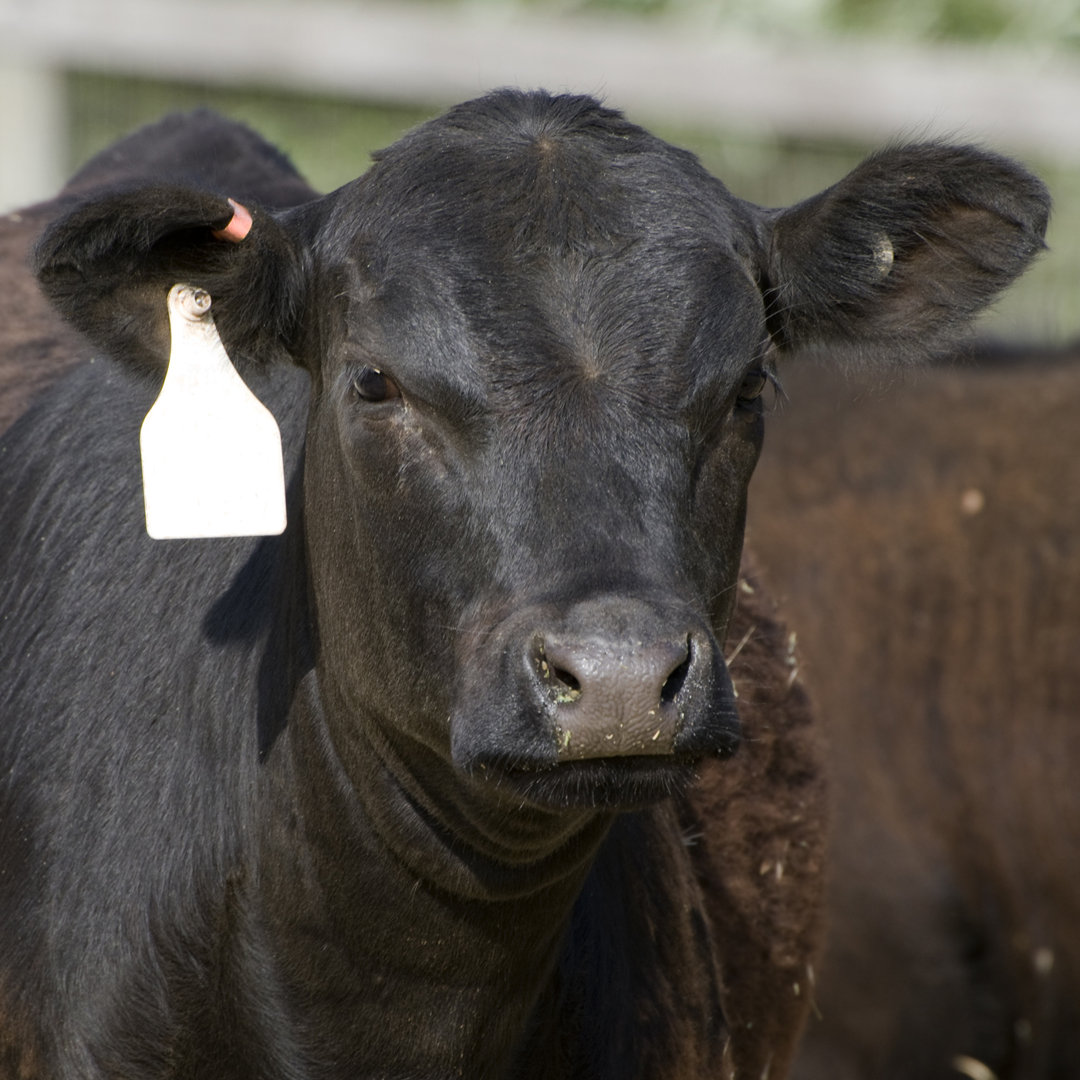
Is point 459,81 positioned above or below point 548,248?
below

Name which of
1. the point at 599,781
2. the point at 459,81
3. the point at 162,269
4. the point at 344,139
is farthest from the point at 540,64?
the point at 599,781

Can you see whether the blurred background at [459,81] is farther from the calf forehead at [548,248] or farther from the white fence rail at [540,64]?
the calf forehead at [548,248]

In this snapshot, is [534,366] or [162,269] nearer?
[534,366]

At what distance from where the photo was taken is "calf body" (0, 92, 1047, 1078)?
3219 millimetres

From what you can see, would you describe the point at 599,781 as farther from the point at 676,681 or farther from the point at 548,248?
the point at 548,248

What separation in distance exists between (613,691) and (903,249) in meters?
1.53

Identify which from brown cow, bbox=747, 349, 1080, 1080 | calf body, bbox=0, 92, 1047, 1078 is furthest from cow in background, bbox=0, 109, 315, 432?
brown cow, bbox=747, 349, 1080, 1080

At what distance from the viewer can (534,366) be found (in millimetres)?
3340

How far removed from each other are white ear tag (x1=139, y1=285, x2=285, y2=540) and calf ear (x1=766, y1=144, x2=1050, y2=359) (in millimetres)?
1115

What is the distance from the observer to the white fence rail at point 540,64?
10.3 meters

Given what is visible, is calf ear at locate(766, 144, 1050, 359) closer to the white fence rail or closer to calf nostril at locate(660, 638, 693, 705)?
calf nostril at locate(660, 638, 693, 705)

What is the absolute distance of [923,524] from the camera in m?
7.86

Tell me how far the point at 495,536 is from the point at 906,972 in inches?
186

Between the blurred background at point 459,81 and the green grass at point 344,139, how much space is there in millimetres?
11
